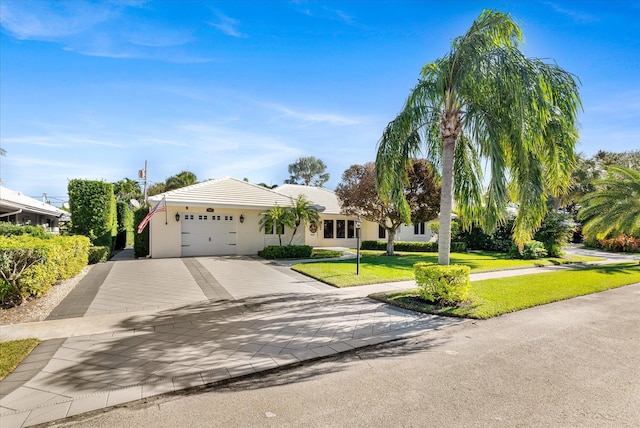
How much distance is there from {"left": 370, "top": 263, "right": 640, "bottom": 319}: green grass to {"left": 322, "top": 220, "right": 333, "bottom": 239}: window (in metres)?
13.5

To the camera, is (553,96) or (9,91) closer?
(553,96)

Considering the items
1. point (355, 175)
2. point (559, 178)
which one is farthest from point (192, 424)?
point (355, 175)

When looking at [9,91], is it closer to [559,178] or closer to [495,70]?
[495,70]

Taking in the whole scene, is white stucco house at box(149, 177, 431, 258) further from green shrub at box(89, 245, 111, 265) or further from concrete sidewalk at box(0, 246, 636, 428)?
concrete sidewalk at box(0, 246, 636, 428)

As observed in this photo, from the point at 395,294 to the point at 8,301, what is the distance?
9.20 metres

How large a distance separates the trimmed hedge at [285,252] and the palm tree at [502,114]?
9690 mm

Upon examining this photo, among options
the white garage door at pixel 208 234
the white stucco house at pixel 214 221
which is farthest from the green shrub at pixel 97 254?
the white garage door at pixel 208 234

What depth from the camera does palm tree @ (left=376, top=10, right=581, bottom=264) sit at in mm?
6828

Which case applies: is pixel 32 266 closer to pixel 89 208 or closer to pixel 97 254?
pixel 97 254

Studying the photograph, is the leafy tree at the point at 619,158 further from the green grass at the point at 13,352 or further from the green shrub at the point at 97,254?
the green grass at the point at 13,352

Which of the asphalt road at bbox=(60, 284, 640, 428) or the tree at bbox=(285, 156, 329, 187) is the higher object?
the tree at bbox=(285, 156, 329, 187)

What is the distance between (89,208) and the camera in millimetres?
14703

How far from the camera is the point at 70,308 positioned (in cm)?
715

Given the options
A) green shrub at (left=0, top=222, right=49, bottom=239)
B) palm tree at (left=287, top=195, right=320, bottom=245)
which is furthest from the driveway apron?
palm tree at (left=287, top=195, right=320, bottom=245)
